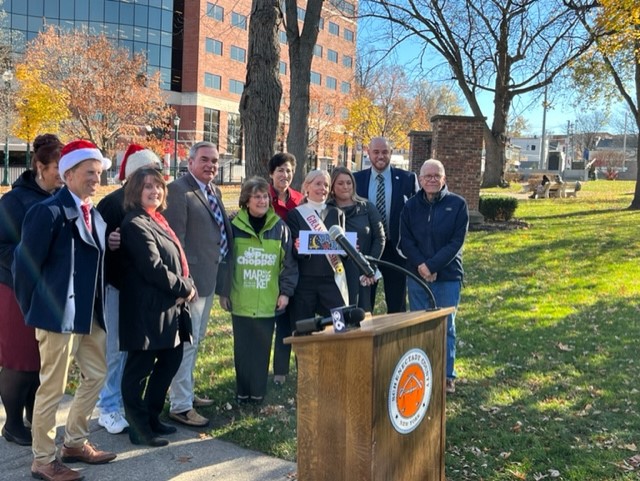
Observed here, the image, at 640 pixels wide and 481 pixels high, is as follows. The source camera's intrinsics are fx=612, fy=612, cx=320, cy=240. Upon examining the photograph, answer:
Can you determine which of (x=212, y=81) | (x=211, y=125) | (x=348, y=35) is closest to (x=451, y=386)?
(x=211, y=125)

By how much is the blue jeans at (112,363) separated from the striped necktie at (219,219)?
0.85m

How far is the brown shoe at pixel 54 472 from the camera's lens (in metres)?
3.59

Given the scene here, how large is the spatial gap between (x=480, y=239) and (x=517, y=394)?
994cm

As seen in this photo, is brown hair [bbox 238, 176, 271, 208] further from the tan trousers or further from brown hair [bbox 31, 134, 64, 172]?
the tan trousers

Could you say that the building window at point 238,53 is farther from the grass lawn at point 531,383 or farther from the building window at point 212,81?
the grass lawn at point 531,383

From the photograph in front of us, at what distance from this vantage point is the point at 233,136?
57.5 m

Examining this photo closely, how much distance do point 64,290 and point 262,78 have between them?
232 inches

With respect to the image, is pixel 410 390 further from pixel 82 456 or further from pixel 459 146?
pixel 459 146

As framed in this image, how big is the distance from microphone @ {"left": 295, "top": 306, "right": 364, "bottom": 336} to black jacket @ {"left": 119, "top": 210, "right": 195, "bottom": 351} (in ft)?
4.92

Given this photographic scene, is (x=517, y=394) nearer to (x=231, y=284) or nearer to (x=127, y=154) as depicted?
(x=231, y=284)

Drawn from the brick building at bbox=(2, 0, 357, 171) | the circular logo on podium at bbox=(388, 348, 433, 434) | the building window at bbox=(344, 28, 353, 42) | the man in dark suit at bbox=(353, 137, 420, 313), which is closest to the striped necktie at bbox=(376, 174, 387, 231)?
the man in dark suit at bbox=(353, 137, 420, 313)

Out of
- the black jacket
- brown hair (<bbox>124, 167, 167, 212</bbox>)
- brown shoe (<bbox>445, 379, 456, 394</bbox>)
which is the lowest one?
brown shoe (<bbox>445, 379, 456, 394</bbox>)

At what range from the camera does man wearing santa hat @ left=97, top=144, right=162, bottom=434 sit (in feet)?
13.3

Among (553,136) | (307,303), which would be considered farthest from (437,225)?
(553,136)
